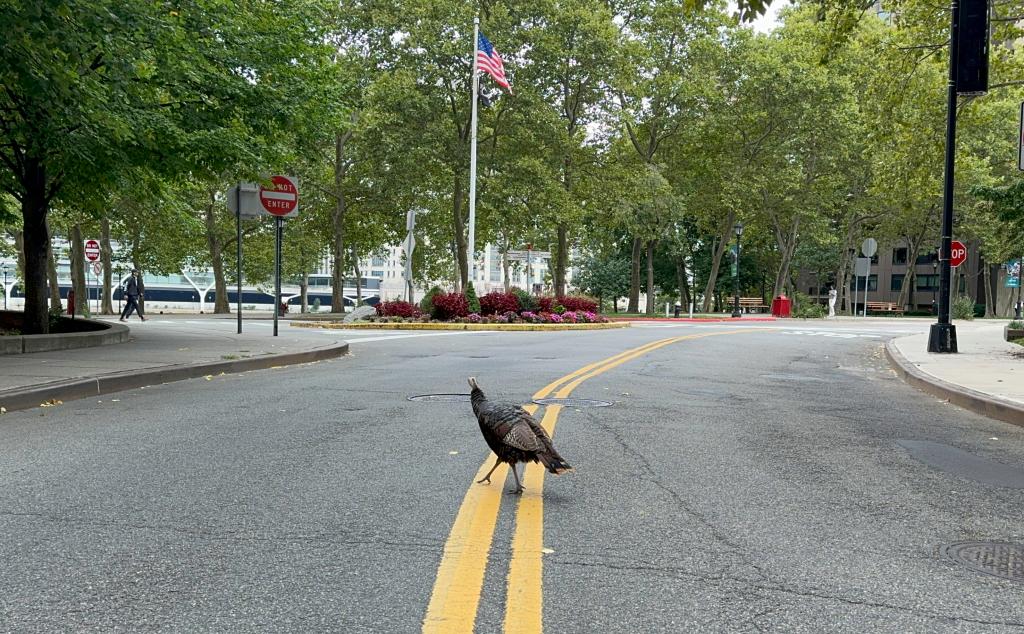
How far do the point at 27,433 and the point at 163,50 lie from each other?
651 cm

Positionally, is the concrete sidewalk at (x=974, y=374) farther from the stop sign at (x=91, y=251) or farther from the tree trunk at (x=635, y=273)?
the stop sign at (x=91, y=251)

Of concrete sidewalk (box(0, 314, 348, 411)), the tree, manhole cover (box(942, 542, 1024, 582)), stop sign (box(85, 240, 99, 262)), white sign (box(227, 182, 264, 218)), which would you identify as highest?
the tree

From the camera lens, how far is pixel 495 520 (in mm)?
4297

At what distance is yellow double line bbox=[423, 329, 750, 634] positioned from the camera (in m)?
3.06

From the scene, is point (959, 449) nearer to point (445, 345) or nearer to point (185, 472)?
point (185, 472)

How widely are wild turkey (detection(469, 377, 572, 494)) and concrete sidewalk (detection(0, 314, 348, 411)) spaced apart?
6069mm

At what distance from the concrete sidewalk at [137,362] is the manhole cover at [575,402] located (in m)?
5.17

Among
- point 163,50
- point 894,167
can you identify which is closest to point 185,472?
point 163,50

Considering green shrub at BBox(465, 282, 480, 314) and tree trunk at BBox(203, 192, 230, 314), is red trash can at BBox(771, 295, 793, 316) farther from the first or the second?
tree trunk at BBox(203, 192, 230, 314)

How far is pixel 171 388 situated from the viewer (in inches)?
394

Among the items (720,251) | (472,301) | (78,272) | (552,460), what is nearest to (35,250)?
(472,301)

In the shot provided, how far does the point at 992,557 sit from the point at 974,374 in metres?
9.63

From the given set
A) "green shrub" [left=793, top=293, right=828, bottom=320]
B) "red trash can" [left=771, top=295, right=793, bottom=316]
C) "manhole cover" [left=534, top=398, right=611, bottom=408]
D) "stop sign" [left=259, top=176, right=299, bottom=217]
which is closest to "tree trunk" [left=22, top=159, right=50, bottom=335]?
"stop sign" [left=259, top=176, right=299, bottom=217]

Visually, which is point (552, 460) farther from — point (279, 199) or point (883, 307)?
point (883, 307)
